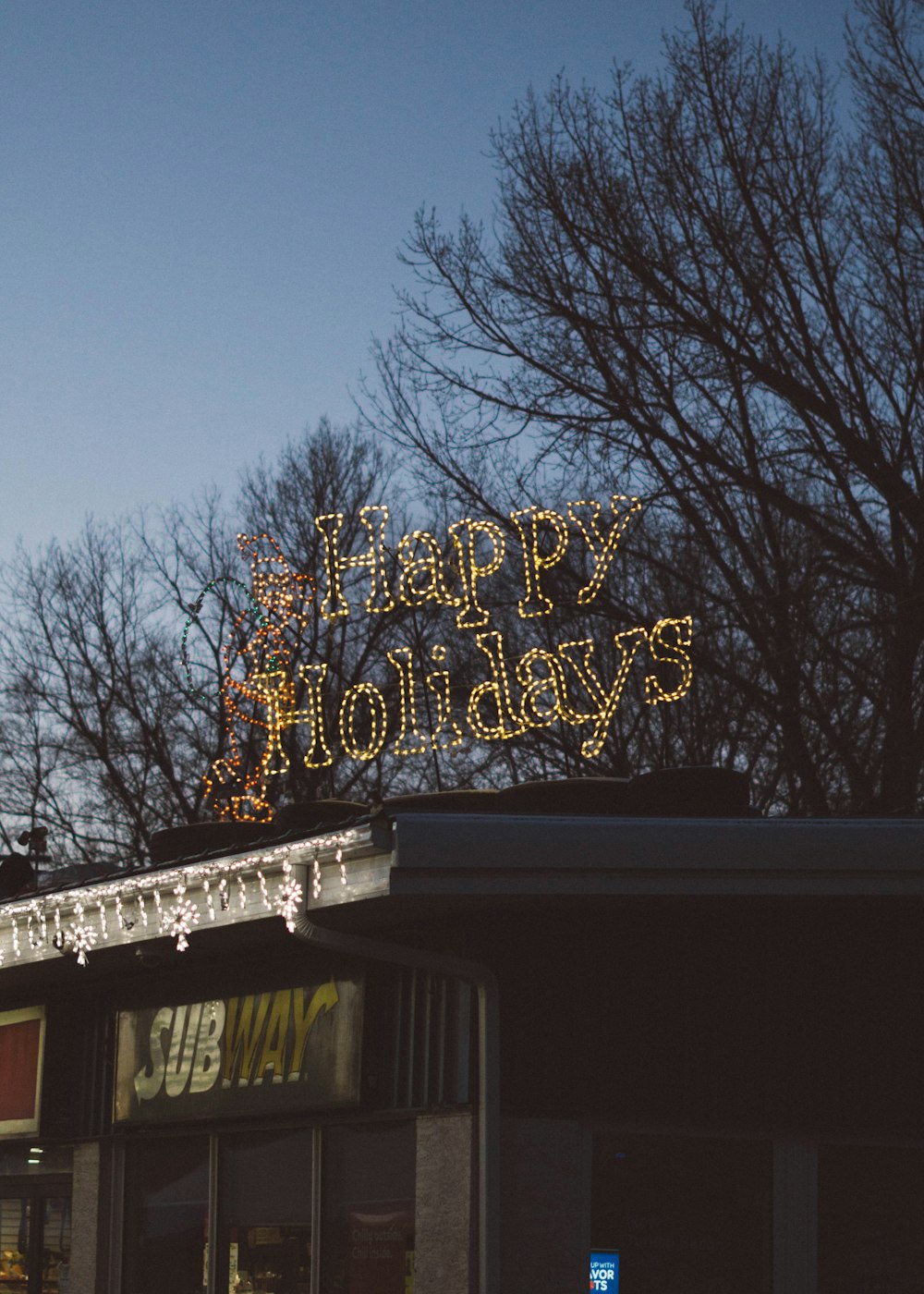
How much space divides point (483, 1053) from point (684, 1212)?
135 cm

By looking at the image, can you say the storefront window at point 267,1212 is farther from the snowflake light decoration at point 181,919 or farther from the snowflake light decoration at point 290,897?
the snowflake light decoration at point 290,897

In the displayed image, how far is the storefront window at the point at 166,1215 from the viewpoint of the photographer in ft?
34.9

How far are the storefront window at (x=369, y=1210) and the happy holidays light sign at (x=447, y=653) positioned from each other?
142 inches

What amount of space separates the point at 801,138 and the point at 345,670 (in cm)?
1458

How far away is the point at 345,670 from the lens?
95.2 ft

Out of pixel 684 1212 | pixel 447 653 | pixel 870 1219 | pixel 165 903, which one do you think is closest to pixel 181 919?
pixel 165 903

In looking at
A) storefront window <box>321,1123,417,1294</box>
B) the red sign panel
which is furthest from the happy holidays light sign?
storefront window <box>321,1123,417,1294</box>

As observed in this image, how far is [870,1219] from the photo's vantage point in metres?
8.66

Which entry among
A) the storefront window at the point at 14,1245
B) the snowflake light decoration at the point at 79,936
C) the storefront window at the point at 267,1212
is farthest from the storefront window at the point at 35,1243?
the snowflake light decoration at the point at 79,936

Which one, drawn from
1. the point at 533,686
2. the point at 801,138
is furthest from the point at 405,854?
the point at 801,138

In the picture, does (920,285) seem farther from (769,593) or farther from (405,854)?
(405,854)

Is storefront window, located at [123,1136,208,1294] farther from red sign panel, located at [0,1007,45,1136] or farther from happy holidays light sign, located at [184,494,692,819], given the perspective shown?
happy holidays light sign, located at [184,494,692,819]

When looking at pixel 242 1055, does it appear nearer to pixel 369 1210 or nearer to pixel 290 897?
pixel 369 1210

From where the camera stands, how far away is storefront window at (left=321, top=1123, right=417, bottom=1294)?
29.7 feet
